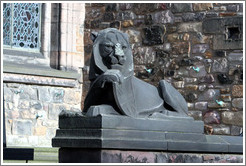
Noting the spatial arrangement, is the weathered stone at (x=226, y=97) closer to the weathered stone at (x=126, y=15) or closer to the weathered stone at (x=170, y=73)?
the weathered stone at (x=170, y=73)

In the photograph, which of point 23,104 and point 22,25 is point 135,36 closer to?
point 22,25

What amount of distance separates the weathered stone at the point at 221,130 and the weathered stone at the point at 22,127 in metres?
3.34

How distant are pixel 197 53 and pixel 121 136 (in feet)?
21.4

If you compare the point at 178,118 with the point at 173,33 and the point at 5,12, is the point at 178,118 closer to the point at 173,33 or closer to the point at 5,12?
the point at 173,33

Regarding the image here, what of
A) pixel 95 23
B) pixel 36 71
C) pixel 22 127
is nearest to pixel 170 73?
pixel 95 23

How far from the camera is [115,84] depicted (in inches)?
286

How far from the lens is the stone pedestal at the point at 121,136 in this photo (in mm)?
6957

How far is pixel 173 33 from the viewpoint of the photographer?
13586mm

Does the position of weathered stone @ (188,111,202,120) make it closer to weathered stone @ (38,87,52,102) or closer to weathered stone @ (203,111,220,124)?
weathered stone @ (203,111,220,124)

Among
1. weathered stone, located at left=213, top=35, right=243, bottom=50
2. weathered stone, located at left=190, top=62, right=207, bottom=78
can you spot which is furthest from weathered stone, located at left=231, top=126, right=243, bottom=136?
weathered stone, located at left=213, top=35, right=243, bottom=50

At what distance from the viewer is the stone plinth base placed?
22.7ft

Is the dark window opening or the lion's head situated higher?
the dark window opening

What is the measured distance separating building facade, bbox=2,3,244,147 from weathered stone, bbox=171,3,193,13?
0.02 metres

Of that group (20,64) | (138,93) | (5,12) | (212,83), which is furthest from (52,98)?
(138,93)
